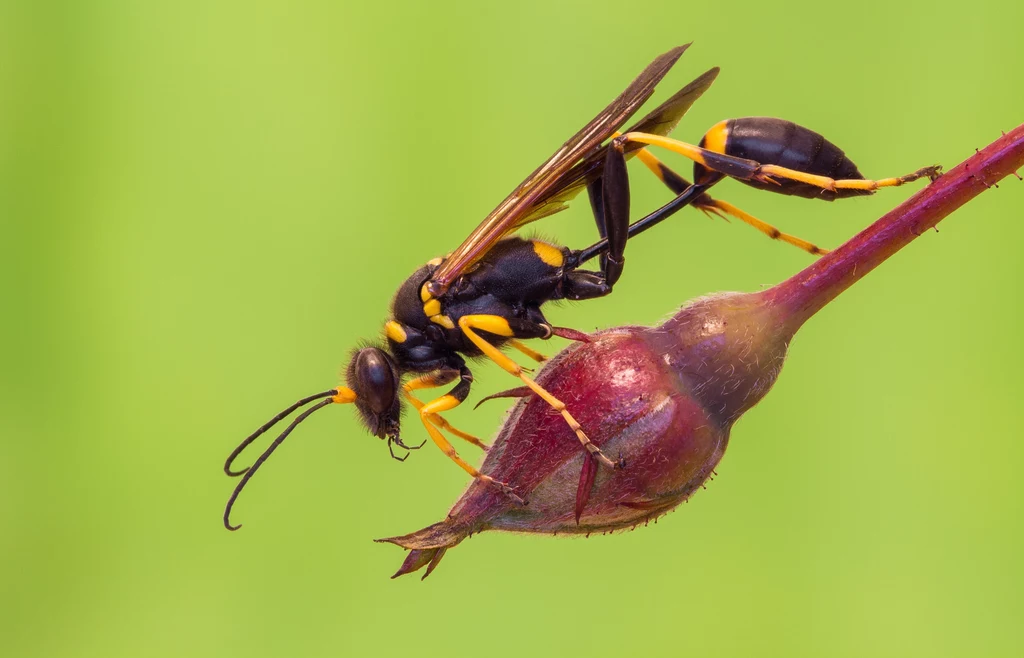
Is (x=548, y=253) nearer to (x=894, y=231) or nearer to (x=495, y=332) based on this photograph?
(x=495, y=332)

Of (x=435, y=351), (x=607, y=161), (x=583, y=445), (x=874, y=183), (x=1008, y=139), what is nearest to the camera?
(x=1008, y=139)

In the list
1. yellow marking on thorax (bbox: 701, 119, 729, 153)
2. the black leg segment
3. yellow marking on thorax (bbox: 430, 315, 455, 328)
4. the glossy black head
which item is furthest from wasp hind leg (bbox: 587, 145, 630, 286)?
the glossy black head

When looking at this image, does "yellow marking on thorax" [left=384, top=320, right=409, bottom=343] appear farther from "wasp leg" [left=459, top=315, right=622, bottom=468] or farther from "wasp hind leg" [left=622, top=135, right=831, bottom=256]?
"wasp hind leg" [left=622, top=135, right=831, bottom=256]

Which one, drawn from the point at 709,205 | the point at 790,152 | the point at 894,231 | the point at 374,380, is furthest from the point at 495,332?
the point at 894,231

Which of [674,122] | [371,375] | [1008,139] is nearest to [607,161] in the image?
[674,122]

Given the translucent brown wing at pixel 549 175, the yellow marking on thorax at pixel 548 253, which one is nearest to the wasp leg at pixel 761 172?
the translucent brown wing at pixel 549 175

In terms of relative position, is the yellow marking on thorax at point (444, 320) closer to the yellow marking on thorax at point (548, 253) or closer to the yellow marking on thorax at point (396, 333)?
the yellow marking on thorax at point (396, 333)

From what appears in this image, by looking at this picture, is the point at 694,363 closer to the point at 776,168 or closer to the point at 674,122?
the point at 776,168
